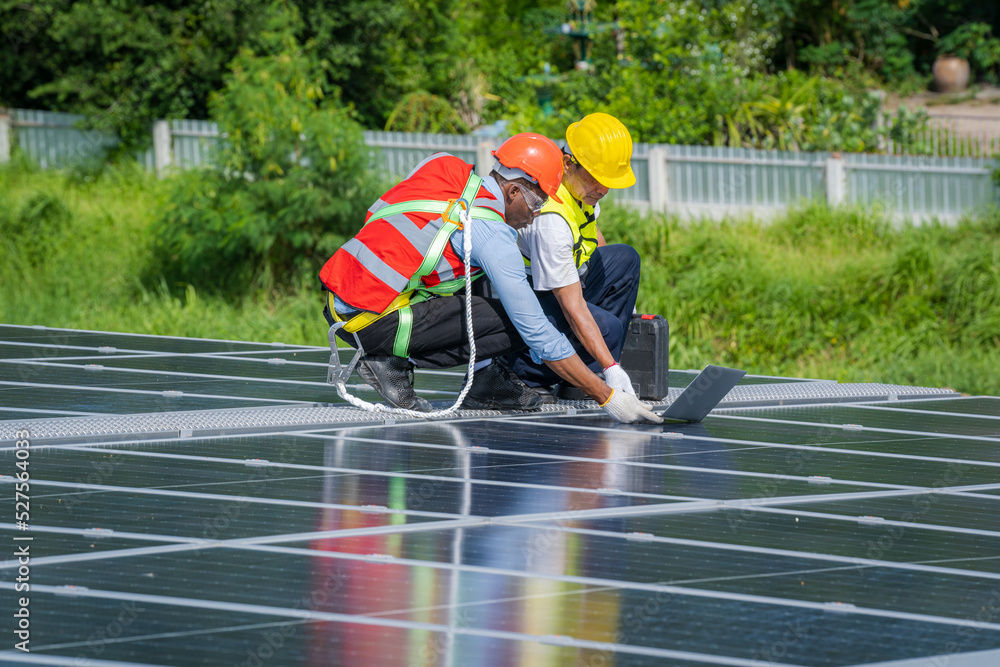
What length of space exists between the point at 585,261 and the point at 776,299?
699 centimetres

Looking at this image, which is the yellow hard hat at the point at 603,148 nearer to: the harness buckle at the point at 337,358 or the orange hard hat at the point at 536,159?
the orange hard hat at the point at 536,159

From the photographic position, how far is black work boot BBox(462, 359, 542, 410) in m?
5.79

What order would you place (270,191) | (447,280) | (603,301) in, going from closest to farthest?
1. (447,280)
2. (603,301)
3. (270,191)

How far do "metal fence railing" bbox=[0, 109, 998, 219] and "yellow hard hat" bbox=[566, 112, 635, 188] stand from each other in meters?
8.56

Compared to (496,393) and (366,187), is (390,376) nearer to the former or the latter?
(496,393)

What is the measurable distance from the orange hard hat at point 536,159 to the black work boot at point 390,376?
109cm

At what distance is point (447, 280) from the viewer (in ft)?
18.0

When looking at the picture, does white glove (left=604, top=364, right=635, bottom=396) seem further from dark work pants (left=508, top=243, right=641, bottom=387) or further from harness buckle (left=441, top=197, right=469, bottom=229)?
harness buckle (left=441, top=197, right=469, bottom=229)

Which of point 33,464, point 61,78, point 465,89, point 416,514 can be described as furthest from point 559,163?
point 465,89

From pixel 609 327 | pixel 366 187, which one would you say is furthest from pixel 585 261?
pixel 366 187

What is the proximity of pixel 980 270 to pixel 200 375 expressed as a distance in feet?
28.3

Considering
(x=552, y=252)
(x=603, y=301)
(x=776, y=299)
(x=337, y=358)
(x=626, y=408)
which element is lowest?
(x=626, y=408)

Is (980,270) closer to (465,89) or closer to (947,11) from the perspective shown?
(465,89)

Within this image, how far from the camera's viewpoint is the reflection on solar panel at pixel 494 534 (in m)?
2.90
